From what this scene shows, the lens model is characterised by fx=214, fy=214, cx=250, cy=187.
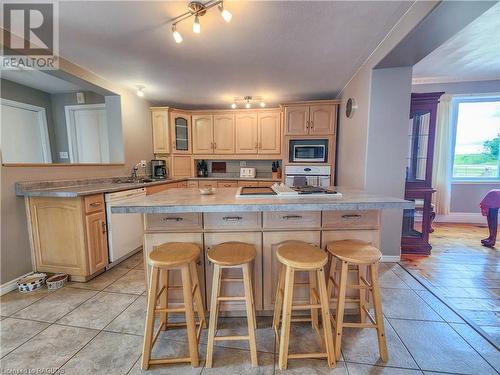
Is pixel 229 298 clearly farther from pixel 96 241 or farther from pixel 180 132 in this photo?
pixel 180 132

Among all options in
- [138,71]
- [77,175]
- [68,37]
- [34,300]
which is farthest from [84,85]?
[34,300]

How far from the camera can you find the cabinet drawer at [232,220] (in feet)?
4.93

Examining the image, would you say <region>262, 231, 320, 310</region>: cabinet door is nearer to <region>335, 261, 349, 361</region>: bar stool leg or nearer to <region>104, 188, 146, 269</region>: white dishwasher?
<region>335, 261, 349, 361</region>: bar stool leg

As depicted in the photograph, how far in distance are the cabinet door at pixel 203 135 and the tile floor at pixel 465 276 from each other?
11.9 ft

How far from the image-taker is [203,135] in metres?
4.26

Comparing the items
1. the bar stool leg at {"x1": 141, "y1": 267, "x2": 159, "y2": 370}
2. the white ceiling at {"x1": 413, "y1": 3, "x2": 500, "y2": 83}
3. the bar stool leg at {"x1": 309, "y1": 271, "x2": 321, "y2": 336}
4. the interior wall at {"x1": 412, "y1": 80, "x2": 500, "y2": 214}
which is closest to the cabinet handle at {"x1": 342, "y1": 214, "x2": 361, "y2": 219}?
the bar stool leg at {"x1": 309, "y1": 271, "x2": 321, "y2": 336}

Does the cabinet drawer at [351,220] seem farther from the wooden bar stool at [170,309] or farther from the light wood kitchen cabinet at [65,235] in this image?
the light wood kitchen cabinet at [65,235]

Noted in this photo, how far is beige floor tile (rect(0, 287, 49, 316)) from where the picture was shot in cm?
176

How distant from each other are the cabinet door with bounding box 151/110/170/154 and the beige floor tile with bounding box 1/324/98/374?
119 inches

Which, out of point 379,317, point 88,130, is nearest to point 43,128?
point 88,130

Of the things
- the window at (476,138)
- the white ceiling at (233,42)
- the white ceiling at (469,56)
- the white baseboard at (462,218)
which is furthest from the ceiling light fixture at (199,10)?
the white baseboard at (462,218)

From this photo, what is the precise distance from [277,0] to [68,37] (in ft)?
6.20

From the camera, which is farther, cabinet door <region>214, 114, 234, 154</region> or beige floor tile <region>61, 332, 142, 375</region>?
cabinet door <region>214, 114, 234, 154</region>

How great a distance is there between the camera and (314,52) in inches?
87.1
